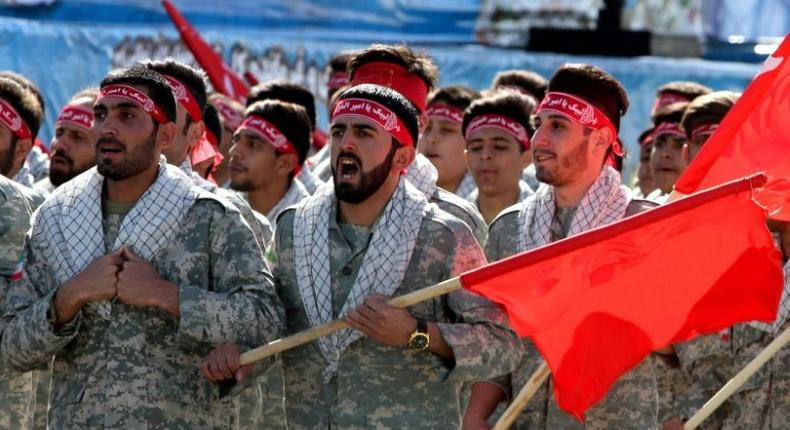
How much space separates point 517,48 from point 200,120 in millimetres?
10750

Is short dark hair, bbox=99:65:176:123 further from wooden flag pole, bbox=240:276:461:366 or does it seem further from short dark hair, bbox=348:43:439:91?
short dark hair, bbox=348:43:439:91

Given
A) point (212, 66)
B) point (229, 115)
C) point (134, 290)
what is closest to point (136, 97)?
Answer: point (134, 290)

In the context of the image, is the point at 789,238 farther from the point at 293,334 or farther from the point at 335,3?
the point at 335,3

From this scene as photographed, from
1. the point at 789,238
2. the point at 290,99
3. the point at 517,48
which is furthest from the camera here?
the point at 517,48

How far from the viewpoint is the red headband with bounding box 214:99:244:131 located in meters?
13.6

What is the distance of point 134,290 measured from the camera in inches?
291

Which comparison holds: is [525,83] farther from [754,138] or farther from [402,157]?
[754,138]

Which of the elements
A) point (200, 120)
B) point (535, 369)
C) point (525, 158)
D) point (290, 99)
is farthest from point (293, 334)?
point (290, 99)

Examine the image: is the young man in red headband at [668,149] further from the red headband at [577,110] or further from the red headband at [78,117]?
the red headband at [577,110]

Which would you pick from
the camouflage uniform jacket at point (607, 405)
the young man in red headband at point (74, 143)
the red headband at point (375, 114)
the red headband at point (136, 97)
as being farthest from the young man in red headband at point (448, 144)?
the red headband at point (136, 97)

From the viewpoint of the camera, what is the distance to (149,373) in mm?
7562

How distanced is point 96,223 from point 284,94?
5145mm

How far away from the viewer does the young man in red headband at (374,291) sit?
24.9 ft

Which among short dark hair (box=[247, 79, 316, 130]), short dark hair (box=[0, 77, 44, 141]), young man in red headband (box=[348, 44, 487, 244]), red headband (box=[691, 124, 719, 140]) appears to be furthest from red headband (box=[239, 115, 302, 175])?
red headband (box=[691, 124, 719, 140])
